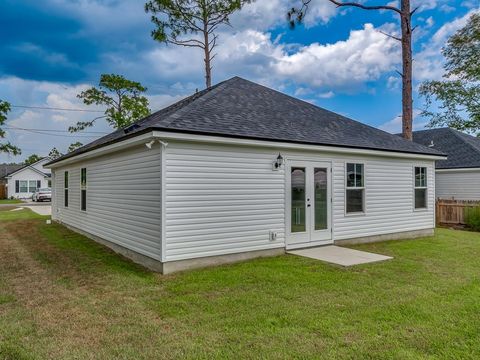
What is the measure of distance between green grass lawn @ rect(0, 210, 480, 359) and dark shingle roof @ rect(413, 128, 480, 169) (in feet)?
39.4

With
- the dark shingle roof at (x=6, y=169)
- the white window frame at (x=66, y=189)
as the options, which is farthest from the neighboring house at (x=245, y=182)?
the dark shingle roof at (x=6, y=169)

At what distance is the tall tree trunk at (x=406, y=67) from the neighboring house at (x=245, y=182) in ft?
10.5

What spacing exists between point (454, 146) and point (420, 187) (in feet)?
35.9

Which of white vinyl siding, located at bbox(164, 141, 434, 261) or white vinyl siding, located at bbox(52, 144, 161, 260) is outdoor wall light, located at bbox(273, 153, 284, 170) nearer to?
white vinyl siding, located at bbox(164, 141, 434, 261)

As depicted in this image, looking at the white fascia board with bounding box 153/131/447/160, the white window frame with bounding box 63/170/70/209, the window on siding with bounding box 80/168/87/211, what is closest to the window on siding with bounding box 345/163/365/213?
the white fascia board with bounding box 153/131/447/160

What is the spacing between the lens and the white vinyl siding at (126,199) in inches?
247

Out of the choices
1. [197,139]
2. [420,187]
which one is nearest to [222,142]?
[197,139]

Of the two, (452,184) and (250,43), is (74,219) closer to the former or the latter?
(250,43)

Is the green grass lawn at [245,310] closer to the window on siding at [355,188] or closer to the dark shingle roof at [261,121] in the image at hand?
the window on siding at [355,188]

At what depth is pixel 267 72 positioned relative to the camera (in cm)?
1814

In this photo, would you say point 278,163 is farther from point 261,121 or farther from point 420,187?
point 420,187

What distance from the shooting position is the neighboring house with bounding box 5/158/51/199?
3631cm

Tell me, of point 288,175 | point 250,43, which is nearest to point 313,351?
point 288,175

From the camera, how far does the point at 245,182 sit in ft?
22.8
